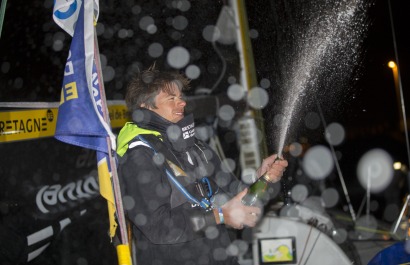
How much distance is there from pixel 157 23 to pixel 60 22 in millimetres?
2981

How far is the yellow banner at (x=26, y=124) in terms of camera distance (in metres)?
3.28

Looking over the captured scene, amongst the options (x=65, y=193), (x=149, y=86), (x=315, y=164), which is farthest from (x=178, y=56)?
(x=315, y=164)

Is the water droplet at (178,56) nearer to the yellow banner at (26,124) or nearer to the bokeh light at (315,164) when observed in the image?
the yellow banner at (26,124)

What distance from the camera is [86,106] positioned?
2.22m

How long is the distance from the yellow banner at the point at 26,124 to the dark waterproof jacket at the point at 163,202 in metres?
1.36

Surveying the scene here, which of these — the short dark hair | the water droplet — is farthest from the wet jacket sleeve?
the water droplet

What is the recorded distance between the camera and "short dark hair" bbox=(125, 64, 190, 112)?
2.44 m

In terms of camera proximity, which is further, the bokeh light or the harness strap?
the bokeh light

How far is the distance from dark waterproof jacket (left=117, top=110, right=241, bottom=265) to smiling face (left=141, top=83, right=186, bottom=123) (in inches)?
1.8

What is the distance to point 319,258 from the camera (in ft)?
11.5

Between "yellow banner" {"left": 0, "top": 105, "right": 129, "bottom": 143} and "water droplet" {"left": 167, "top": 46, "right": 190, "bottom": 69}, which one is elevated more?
"water droplet" {"left": 167, "top": 46, "right": 190, "bottom": 69}

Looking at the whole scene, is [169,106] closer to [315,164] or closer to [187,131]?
[187,131]

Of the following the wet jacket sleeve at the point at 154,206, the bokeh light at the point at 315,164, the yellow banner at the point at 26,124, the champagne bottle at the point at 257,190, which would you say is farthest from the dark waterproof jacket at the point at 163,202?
the bokeh light at the point at 315,164

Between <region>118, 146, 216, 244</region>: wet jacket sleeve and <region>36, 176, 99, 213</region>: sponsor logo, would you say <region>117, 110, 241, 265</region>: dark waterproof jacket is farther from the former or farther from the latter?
<region>36, 176, 99, 213</region>: sponsor logo
